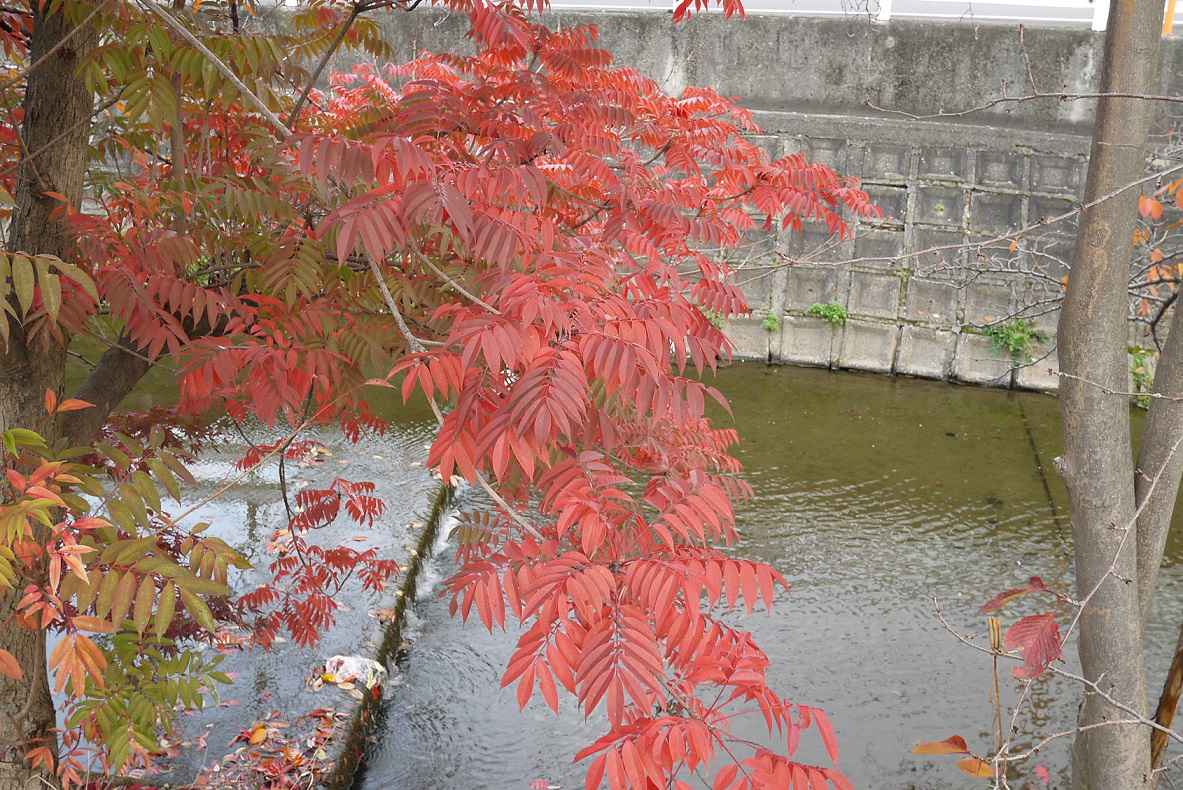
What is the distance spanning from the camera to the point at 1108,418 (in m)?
3.02

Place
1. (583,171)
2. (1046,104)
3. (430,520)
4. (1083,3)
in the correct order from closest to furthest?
(583,171) < (430,520) < (1046,104) < (1083,3)

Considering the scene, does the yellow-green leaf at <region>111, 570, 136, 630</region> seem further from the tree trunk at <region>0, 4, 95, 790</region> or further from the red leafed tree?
the tree trunk at <region>0, 4, 95, 790</region>

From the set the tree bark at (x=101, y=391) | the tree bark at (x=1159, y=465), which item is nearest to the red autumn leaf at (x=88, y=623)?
the tree bark at (x=101, y=391)

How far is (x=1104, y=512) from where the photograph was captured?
304cm

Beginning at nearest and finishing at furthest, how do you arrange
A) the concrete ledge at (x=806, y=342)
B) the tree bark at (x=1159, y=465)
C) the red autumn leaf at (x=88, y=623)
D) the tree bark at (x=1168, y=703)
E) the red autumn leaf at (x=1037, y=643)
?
1. the red autumn leaf at (x=88, y=623)
2. the red autumn leaf at (x=1037, y=643)
3. the tree bark at (x=1159, y=465)
4. the tree bark at (x=1168, y=703)
5. the concrete ledge at (x=806, y=342)

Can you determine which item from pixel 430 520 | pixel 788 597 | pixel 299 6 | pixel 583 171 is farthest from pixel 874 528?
pixel 299 6

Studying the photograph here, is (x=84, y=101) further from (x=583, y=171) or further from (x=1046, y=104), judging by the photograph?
(x=1046, y=104)

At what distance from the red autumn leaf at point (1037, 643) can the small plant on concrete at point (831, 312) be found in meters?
7.83

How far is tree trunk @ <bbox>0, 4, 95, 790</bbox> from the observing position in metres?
3.08

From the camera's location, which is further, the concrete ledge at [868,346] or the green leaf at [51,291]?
the concrete ledge at [868,346]

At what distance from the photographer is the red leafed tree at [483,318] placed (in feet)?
6.59

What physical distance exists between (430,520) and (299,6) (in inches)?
127

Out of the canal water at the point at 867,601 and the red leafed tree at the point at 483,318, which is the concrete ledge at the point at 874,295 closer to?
the canal water at the point at 867,601

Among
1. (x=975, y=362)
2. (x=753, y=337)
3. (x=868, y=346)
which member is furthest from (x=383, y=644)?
(x=975, y=362)
